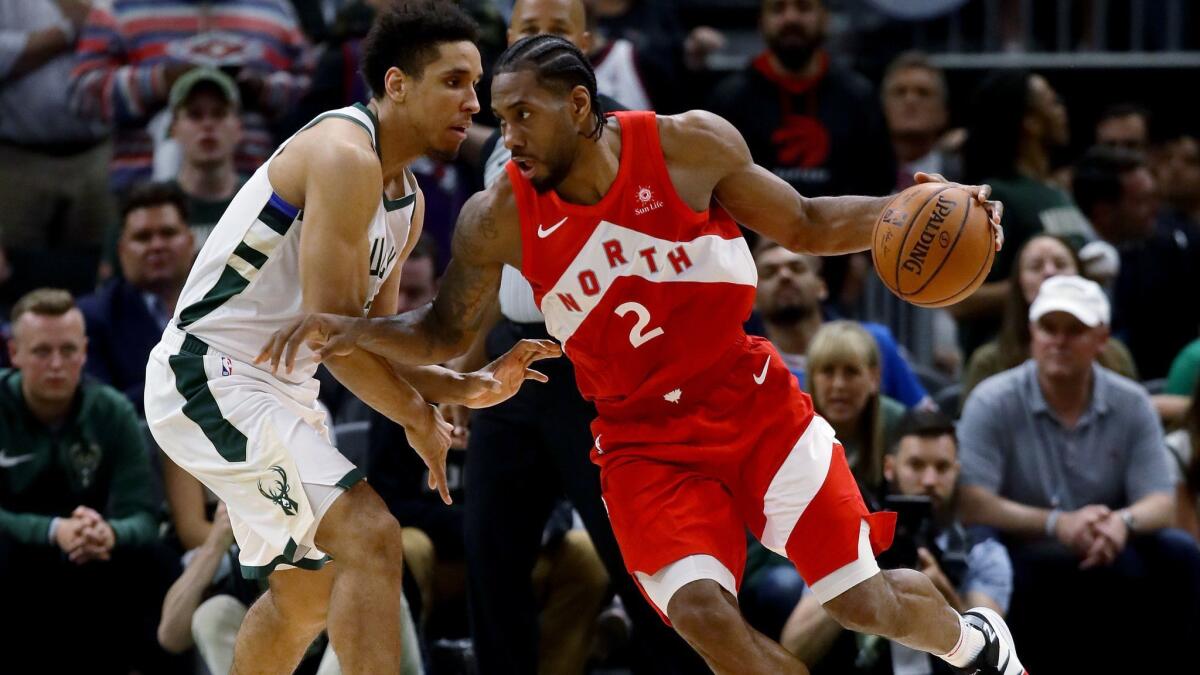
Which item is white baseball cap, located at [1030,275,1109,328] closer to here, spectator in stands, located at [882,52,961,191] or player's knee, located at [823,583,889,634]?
spectator in stands, located at [882,52,961,191]

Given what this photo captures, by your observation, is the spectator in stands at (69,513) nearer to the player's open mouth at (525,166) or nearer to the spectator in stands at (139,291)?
the spectator in stands at (139,291)

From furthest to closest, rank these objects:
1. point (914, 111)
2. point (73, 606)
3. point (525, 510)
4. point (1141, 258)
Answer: point (914, 111), point (1141, 258), point (73, 606), point (525, 510)

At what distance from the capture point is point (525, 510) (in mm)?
6000

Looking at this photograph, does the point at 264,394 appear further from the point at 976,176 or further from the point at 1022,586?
the point at 976,176

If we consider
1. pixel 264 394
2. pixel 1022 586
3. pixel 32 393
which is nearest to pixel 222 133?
pixel 32 393

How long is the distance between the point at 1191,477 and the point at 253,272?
14.7 ft

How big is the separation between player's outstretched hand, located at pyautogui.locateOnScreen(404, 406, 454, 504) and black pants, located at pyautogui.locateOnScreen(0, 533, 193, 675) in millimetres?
2099

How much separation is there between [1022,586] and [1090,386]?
101 centimetres

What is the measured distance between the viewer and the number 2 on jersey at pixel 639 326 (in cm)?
495

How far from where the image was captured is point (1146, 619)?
23.2 ft

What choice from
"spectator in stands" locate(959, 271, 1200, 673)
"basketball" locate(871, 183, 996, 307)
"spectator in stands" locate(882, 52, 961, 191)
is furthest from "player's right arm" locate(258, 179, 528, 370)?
"spectator in stands" locate(882, 52, 961, 191)

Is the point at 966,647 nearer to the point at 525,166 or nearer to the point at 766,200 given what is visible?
the point at 766,200

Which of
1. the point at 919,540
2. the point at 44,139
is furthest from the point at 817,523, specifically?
the point at 44,139

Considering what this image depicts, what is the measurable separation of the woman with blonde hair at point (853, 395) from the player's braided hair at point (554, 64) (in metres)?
2.34
